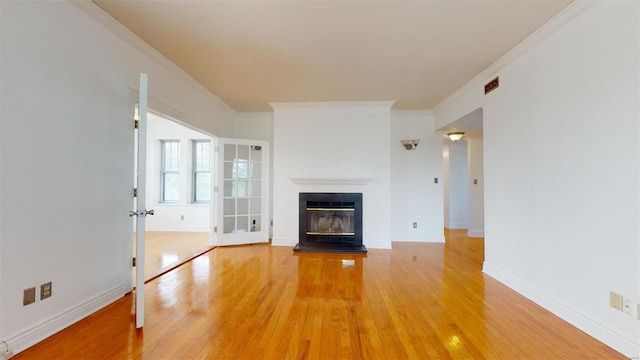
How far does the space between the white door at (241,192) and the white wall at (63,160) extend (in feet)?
6.47

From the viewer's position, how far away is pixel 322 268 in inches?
132

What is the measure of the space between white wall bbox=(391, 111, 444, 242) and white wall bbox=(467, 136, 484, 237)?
1.31 m

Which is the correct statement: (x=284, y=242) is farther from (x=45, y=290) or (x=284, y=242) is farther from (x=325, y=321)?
(x=45, y=290)

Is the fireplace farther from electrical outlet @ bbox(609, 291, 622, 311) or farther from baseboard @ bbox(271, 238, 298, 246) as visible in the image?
electrical outlet @ bbox(609, 291, 622, 311)

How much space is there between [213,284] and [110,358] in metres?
1.19

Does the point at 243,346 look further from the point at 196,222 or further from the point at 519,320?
the point at 196,222

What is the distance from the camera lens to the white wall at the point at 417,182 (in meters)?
4.91

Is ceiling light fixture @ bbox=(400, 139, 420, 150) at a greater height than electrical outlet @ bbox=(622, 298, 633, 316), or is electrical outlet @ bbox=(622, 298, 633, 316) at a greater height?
ceiling light fixture @ bbox=(400, 139, 420, 150)

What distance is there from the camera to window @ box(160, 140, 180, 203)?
6055mm

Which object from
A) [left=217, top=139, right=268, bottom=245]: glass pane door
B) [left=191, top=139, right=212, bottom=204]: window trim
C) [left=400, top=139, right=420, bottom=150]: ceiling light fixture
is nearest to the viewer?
[left=217, top=139, right=268, bottom=245]: glass pane door

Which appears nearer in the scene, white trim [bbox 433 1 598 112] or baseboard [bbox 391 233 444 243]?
white trim [bbox 433 1 598 112]

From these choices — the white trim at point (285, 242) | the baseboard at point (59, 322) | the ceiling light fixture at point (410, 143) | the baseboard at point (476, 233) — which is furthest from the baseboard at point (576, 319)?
the baseboard at point (59, 322)

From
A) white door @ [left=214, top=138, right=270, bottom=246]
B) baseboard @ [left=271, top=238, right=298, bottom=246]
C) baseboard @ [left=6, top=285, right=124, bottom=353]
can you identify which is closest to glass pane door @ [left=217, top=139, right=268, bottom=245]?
white door @ [left=214, top=138, right=270, bottom=246]

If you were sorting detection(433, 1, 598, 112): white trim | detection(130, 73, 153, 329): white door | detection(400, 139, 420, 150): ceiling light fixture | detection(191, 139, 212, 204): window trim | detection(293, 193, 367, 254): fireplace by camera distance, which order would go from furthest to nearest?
detection(191, 139, 212, 204): window trim < detection(400, 139, 420, 150): ceiling light fixture < detection(293, 193, 367, 254): fireplace < detection(433, 1, 598, 112): white trim < detection(130, 73, 153, 329): white door
